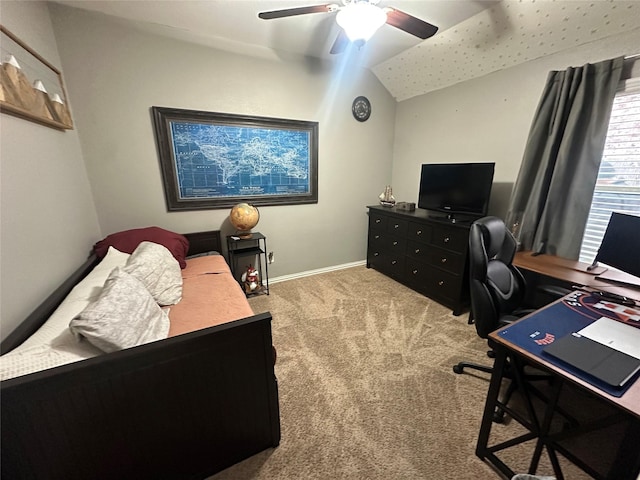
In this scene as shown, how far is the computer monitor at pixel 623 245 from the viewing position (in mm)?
1467

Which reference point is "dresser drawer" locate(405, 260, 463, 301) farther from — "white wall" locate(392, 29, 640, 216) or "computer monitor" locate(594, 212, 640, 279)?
"computer monitor" locate(594, 212, 640, 279)

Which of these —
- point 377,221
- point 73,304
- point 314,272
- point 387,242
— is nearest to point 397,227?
point 387,242

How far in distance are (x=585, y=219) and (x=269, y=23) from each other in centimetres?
299

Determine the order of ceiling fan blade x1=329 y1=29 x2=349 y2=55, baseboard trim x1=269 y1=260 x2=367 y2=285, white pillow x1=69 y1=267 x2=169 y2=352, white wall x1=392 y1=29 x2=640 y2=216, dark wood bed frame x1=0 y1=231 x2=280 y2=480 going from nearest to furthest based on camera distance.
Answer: dark wood bed frame x1=0 y1=231 x2=280 y2=480 < white pillow x1=69 y1=267 x2=169 y2=352 < ceiling fan blade x1=329 y1=29 x2=349 y2=55 < white wall x1=392 y1=29 x2=640 y2=216 < baseboard trim x1=269 y1=260 x2=367 y2=285

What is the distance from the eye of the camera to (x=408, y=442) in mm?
1337

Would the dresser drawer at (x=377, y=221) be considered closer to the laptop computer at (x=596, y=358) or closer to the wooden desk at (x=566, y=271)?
the wooden desk at (x=566, y=271)

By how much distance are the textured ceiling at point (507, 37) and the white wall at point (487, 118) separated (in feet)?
0.25

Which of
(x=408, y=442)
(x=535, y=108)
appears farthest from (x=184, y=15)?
(x=408, y=442)

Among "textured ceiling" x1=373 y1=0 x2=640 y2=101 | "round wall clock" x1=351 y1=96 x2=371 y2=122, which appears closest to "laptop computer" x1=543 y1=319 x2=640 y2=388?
"textured ceiling" x1=373 y1=0 x2=640 y2=101

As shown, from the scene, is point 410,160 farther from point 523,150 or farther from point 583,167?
point 583,167

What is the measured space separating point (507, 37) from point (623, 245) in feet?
5.94

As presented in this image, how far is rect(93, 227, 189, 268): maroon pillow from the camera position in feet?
6.71

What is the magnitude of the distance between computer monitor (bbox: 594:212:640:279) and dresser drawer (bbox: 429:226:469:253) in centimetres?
84

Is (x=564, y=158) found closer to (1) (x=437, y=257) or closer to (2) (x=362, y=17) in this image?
(1) (x=437, y=257)
